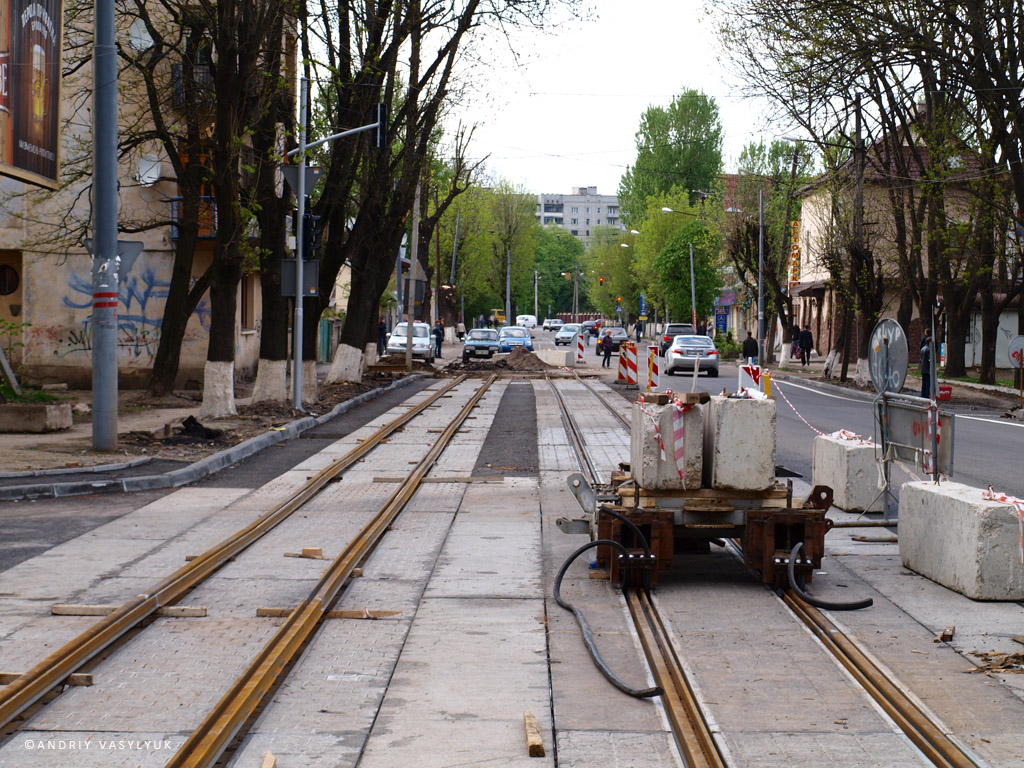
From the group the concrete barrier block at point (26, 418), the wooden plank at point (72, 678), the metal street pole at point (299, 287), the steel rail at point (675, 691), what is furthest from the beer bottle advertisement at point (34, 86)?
the steel rail at point (675, 691)

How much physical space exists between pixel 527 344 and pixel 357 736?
5076cm

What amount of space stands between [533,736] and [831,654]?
222 cm

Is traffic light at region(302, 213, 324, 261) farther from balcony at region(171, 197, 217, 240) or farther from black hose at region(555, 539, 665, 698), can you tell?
black hose at region(555, 539, 665, 698)

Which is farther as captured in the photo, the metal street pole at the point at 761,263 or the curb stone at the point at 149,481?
the metal street pole at the point at 761,263

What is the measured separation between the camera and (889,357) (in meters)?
10.9

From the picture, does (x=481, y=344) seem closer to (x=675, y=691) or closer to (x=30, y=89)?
(x=30, y=89)

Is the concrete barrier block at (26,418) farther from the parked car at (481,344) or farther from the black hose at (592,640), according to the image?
the parked car at (481,344)

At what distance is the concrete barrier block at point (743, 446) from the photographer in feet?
26.7

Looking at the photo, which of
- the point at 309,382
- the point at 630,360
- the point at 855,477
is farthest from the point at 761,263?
the point at 855,477

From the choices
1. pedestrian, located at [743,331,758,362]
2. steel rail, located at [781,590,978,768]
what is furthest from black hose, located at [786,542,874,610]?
pedestrian, located at [743,331,758,362]

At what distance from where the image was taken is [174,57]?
25.8 m

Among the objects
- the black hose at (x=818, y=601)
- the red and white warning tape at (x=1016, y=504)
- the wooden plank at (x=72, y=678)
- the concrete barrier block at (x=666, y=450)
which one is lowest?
the wooden plank at (x=72, y=678)

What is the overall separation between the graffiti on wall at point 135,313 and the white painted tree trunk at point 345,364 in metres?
3.58

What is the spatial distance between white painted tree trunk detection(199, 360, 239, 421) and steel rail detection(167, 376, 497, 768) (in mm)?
9848
